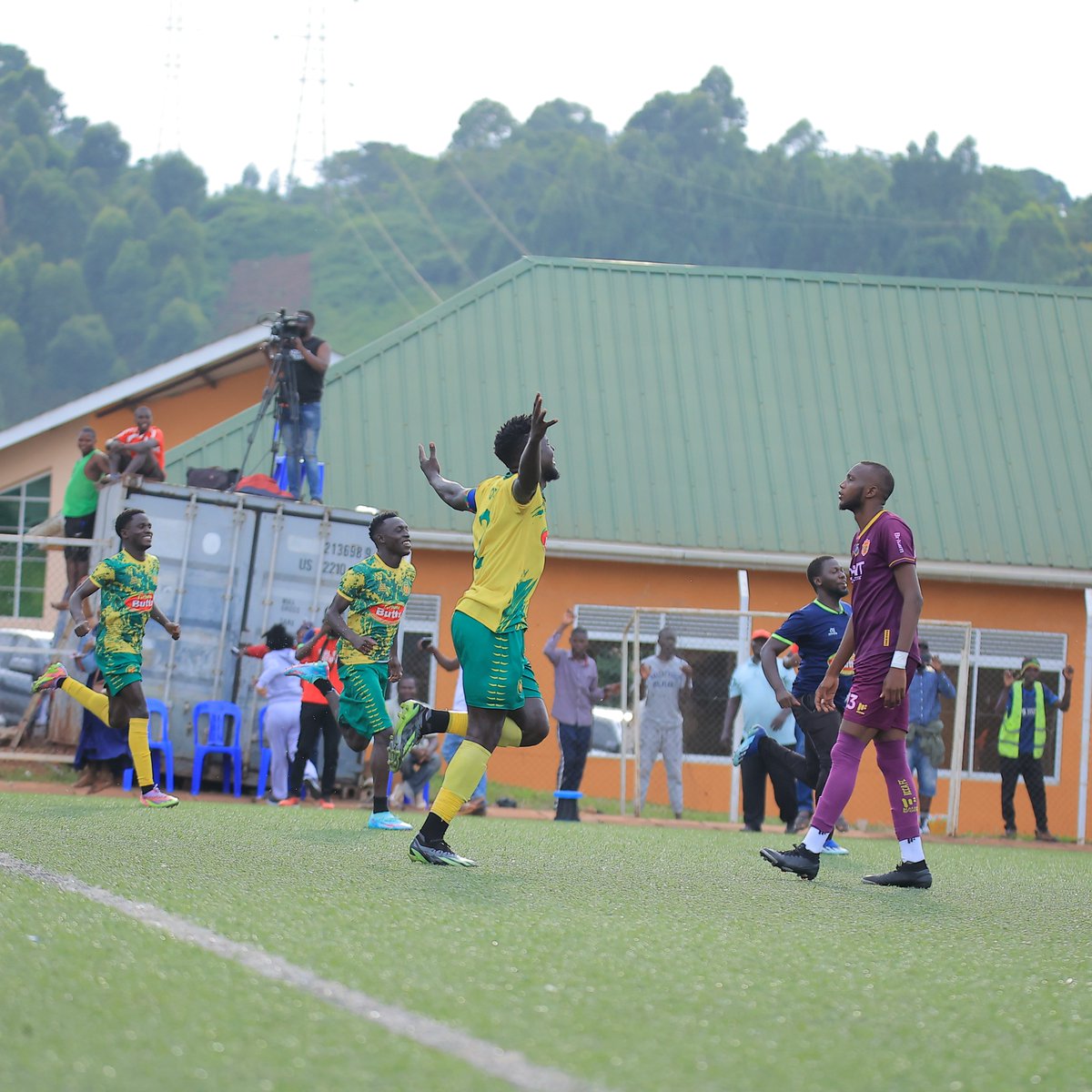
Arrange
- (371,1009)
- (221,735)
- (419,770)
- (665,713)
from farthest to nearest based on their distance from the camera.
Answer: (665,713)
(221,735)
(419,770)
(371,1009)

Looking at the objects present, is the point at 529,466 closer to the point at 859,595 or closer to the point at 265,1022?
the point at 859,595

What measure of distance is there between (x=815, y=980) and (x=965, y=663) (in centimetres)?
1247

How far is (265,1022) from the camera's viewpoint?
3.60 meters

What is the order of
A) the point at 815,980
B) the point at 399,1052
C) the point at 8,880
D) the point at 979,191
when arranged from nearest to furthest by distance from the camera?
the point at 399,1052, the point at 815,980, the point at 8,880, the point at 979,191

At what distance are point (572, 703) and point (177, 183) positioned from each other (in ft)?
290

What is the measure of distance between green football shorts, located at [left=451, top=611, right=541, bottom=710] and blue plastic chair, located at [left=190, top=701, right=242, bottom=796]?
28.6 ft

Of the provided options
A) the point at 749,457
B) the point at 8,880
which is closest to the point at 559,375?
the point at 749,457

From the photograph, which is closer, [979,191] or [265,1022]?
[265,1022]

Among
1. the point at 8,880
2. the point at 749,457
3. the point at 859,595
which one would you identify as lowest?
the point at 8,880

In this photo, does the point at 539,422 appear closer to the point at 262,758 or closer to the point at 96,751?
the point at 96,751

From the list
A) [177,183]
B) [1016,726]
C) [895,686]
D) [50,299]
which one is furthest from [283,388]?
[177,183]

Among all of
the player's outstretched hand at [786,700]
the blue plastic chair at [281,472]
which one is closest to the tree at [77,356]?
the blue plastic chair at [281,472]

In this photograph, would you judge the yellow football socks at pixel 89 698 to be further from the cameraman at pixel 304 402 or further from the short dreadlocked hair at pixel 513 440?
the cameraman at pixel 304 402

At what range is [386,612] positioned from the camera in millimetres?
10539
